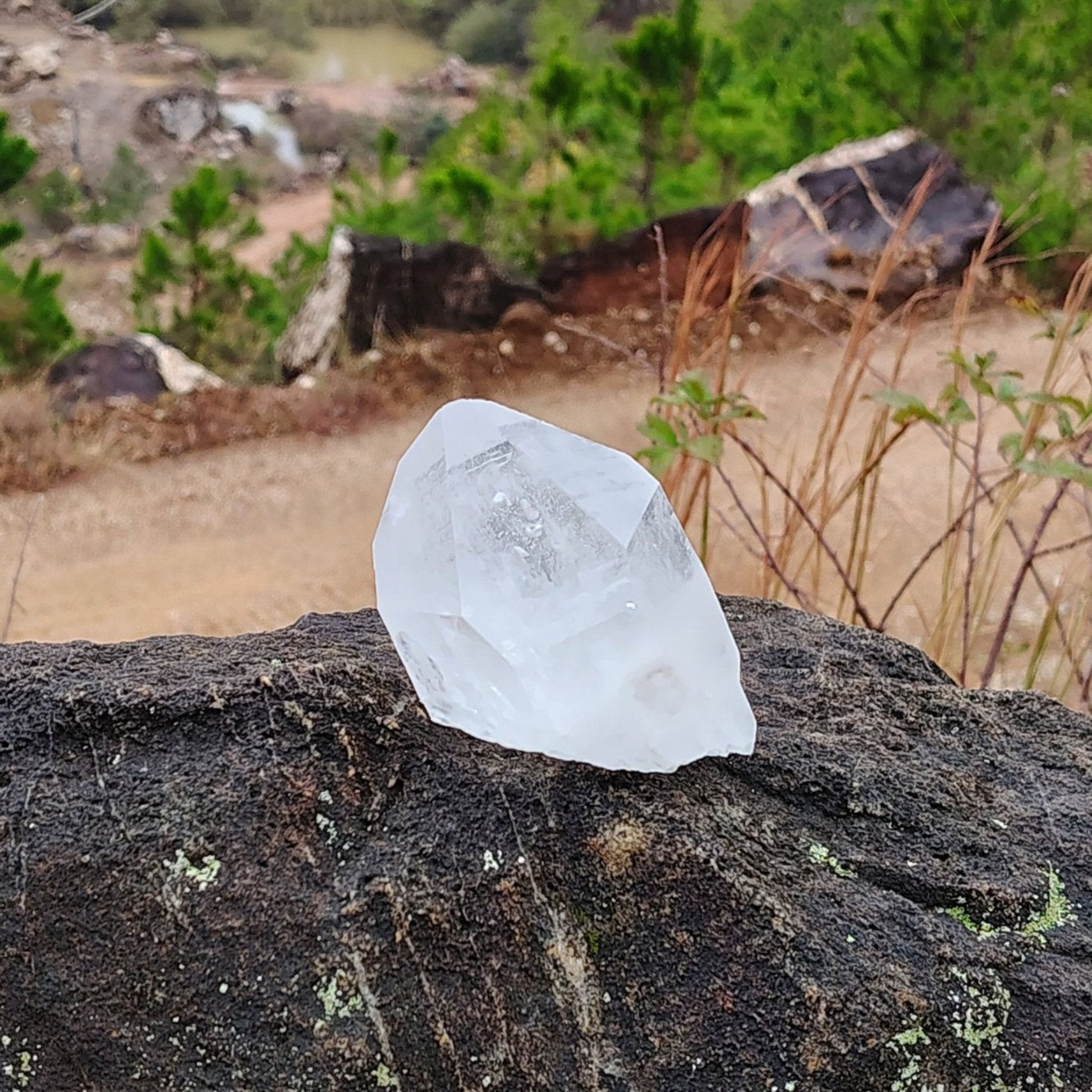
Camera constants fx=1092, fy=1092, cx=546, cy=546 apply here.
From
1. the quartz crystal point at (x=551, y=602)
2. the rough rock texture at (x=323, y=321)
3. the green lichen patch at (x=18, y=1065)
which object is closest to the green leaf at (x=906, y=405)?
the quartz crystal point at (x=551, y=602)

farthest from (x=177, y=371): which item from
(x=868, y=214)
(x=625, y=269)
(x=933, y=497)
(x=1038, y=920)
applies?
(x=1038, y=920)

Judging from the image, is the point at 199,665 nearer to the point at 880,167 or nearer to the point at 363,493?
the point at 363,493

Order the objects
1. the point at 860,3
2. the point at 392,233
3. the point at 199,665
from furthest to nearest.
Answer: the point at 860,3 < the point at 392,233 < the point at 199,665

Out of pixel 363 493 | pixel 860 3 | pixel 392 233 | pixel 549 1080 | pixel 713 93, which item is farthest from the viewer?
pixel 860 3

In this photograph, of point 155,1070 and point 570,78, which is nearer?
point 155,1070

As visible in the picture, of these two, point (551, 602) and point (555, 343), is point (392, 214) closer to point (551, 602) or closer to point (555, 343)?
point (555, 343)

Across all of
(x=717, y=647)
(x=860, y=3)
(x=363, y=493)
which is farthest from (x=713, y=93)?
(x=717, y=647)

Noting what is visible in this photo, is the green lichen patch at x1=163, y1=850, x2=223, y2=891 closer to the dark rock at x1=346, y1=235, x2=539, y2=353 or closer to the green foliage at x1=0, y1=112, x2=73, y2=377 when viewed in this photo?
the dark rock at x1=346, y1=235, x2=539, y2=353
